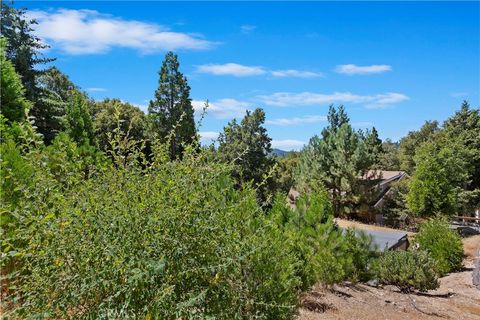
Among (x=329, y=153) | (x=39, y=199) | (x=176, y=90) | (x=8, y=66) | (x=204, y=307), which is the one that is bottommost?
(x=204, y=307)

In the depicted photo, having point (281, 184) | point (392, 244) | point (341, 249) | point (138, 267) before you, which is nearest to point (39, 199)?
point (138, 267)

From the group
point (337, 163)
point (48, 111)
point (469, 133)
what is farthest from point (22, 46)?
point (469, 133)

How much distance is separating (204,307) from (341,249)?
7.00 m

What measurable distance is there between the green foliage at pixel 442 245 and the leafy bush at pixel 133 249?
46.8ft

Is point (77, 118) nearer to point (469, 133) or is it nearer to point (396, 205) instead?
point (396, 205)

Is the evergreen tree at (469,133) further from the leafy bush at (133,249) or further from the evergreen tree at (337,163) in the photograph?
the leafy bush at (133,249)

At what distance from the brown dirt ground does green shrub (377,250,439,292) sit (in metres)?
0.29

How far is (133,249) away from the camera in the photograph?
2949mm

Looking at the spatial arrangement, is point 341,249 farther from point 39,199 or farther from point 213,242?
point 39,199

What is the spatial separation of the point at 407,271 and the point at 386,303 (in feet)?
7.38

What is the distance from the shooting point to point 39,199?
309 cm

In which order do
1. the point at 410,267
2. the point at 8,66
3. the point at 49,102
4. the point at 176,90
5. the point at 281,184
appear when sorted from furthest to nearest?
the point at 281,184 < the point at 176,90 < the point at 49,102 < the point at 8,66 < the point at 410,267

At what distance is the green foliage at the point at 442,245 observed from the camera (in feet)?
51.4

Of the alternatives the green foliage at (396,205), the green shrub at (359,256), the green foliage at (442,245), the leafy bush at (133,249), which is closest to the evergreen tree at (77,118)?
the green shrub at (359,256)
